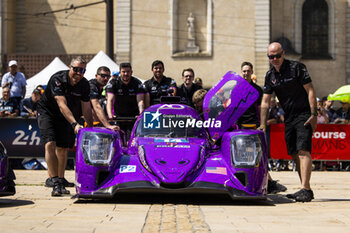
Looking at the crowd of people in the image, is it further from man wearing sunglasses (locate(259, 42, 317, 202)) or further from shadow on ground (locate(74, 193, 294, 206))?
shadow on ground (locate(74, 193, 294, 206))

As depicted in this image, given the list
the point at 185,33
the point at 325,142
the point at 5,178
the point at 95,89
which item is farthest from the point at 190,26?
the point at 5,178

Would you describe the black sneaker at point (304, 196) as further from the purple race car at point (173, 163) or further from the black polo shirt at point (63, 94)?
the black polo shirt at point (63, 94)

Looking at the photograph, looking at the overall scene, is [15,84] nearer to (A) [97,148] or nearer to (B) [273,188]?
(B) [273,188]

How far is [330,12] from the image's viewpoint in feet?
158

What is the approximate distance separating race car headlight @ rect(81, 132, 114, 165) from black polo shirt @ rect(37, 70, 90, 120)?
5.73 ft

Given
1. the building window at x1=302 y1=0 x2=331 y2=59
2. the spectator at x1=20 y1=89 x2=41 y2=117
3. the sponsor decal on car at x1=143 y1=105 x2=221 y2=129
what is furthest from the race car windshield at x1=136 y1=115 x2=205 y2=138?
the building window at x1=302 y1=0 x2=331 y2=59

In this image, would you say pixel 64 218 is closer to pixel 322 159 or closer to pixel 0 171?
pixel 0 171

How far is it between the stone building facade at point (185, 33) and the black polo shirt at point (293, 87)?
3081cm

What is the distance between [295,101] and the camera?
10641 millimetres

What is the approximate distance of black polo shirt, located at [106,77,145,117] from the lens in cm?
1266

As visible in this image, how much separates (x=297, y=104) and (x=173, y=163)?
216 centimetres

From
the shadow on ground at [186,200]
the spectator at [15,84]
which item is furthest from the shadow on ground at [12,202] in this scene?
the spectator at [15,84]

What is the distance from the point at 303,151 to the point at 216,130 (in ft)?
3.94

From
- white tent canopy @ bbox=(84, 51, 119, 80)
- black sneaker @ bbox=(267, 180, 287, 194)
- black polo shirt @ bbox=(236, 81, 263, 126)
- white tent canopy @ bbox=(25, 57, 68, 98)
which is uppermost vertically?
white tent canopy @ bbox=(84, 51, 119, 80)
